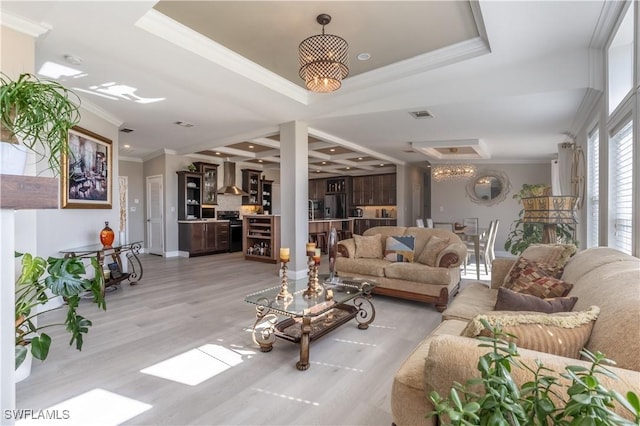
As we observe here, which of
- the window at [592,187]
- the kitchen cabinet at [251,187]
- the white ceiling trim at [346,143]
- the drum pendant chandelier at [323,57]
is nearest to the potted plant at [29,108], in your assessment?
the drum pendant chandelier at [323,57]

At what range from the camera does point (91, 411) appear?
183 cm

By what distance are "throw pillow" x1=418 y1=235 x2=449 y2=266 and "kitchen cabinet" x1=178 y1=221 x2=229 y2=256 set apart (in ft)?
18.2

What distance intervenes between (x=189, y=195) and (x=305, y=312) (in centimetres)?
673

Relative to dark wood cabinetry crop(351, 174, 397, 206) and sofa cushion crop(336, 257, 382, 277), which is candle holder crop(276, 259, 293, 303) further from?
dark wood cabinetry crop(351, 174, 397, 206)

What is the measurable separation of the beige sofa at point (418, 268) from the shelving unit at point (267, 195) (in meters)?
6.28

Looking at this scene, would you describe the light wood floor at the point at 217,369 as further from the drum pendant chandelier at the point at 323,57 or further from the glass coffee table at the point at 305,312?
the drum pendant chandelier at the point at 323,57

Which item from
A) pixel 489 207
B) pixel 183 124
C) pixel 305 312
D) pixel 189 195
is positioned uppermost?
pixel 183 124

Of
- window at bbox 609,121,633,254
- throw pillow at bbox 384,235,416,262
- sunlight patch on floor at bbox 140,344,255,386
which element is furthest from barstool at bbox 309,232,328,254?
window at bbox 609,121,633,254

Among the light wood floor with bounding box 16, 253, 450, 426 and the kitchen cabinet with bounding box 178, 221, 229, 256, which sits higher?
the kitchen cabinet with bounding box 178, 221, 229, 256

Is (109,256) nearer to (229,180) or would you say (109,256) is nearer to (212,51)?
(212,51)

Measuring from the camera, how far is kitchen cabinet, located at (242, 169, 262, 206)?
959cm

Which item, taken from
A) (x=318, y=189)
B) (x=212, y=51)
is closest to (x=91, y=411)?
(x=212, y=51)

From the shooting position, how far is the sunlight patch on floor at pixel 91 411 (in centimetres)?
175

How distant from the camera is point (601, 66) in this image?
310 cm
